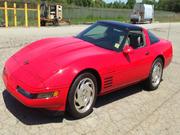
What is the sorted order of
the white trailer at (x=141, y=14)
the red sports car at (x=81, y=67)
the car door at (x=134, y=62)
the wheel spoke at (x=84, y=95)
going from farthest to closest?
the white trailer at (x=141, y=14) → the car door at (x=134, y=62) → the wheel spoke at (x=84, y=95) → the red sports car at (x=81, y=67)

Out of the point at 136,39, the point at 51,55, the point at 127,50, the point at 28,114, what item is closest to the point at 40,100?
the point at 28,114

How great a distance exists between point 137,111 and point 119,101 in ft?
1.69

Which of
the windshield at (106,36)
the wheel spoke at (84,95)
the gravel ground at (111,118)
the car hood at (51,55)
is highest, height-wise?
the windshield at (106,36)

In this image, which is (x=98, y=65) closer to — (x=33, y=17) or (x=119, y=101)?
(x=119, y=101)

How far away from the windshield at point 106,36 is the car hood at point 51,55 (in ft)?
0.81

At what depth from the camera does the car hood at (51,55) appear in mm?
4078

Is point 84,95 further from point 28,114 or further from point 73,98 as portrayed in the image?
point 28,114

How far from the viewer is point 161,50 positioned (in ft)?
20.7

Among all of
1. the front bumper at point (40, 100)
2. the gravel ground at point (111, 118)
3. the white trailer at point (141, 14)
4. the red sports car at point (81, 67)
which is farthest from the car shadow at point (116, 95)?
the white trailer at point (141, 14)

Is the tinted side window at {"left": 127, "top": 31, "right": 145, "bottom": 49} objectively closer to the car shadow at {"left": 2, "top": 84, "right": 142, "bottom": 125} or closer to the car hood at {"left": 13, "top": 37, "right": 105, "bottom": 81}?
the car hood at {"left": 13, "top": 37, "right": 105, "bottom": 81}

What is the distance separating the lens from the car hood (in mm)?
4078

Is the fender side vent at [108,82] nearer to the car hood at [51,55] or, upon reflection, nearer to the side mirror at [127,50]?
A: the car hood at [51,55]

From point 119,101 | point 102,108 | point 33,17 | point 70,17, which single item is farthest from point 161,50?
point 70,17

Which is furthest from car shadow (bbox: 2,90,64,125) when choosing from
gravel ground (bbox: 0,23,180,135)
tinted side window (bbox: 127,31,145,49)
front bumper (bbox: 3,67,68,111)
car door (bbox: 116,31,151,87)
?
tinted side window (bbox: 127,31,145,49)
